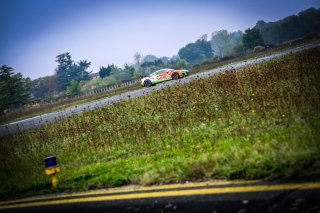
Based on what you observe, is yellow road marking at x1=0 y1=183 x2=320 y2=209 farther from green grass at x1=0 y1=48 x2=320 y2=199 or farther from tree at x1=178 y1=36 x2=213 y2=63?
tree at x1=178 y1=36 x2=213 y2=63

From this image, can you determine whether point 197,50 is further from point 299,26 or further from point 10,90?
point 10,90

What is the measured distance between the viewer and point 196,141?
752 cm

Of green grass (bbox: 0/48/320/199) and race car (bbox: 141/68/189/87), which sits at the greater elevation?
race car (bbox: 141/68/189/87)

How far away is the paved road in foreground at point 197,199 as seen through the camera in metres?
3.55

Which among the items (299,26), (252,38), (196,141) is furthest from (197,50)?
(196,141)

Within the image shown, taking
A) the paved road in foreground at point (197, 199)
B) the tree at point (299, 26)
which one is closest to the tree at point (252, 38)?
the tree at point (299, 26)

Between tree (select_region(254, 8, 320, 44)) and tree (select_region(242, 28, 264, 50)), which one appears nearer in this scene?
tree (select_region(242, 28, 264, 50))

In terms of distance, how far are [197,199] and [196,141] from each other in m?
3.28

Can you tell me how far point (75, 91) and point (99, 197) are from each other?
80.6 meters

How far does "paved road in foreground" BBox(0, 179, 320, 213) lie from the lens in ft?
11.7

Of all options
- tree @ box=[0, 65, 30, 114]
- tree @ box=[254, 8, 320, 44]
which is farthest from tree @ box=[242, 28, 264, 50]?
tree @ box=[0, 65, 30, 114]

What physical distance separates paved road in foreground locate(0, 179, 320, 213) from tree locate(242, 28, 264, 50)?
84.7m

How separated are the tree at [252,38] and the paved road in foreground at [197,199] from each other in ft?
278

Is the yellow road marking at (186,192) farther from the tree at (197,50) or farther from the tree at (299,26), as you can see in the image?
the tree at (197,50)
